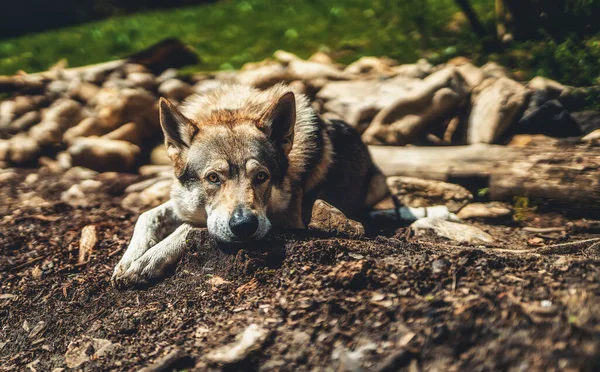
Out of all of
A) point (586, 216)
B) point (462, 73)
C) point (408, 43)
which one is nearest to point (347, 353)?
point (586, 216)

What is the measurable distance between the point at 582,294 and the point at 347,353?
4.01 feet

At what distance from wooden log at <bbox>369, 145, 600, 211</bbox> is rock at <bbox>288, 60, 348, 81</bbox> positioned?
6.58 feet

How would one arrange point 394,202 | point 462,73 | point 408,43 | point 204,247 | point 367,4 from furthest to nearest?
point 367,4 < point 408,43 < point 462,73 < point 394,202 < point 204,247

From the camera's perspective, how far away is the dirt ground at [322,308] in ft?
7.68

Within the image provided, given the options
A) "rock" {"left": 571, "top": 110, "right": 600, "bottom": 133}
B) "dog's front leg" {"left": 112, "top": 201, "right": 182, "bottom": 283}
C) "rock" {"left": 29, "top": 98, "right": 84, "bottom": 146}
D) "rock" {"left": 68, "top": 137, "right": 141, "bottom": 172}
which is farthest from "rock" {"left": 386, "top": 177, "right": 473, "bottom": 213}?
"rock" {"left": 29, "top": 98, "right": 84, "bottom": 146}

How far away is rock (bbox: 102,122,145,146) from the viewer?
7031 mm

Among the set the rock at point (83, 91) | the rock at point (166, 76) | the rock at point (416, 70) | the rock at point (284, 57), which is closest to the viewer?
the rock at point (416, 70)

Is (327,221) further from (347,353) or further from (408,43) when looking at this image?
(408,43)

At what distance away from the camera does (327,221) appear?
4176 mm

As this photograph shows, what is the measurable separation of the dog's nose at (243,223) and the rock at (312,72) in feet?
14.7

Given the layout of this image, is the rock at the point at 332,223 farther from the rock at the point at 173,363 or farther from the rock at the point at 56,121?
the rock at the point at 56,121

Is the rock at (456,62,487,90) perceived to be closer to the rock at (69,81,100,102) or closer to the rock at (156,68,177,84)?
the rock at (156,68,177,84)

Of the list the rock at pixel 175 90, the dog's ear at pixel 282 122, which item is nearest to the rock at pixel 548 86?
the dog's ear at pixel 282 122

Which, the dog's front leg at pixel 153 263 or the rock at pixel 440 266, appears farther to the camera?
the dog's front leg at pixel 153 263
